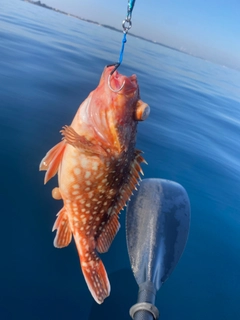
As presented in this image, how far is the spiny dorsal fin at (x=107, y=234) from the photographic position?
302 cm

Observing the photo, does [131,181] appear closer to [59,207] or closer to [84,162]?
[84,162]

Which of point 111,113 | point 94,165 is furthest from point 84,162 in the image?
point 111,113

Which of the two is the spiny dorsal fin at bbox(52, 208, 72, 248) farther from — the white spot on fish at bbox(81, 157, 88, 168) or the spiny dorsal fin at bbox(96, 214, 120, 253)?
the white spot on fish at bbox(81, 157, 88, 168)

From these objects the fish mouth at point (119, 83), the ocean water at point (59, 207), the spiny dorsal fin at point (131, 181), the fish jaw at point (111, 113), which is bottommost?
the ocean water at point (59, 207)

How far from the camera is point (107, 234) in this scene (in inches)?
120

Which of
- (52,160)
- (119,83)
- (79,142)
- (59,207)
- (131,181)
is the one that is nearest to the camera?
(79,142)

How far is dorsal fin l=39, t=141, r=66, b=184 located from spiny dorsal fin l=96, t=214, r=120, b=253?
2.63ft

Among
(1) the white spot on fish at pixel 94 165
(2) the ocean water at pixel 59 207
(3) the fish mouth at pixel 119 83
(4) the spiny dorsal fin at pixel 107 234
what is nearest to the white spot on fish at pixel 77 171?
(1) the white spot on fish at pixel 94 165

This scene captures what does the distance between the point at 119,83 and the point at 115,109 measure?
24 centimetres

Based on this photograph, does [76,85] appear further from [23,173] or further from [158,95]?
[23,173]

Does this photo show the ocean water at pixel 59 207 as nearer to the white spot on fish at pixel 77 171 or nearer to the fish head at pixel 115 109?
the white spot on fish at pixel 77 171

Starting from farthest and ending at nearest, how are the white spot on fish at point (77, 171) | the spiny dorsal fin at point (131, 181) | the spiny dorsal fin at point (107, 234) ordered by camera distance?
the spiny dorsal fin at point (107, 234) < the spiny dorsal fin at point (131, 181) < the white spot on fish at point (77, 171)

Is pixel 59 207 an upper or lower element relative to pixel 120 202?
lower

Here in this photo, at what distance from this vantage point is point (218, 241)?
475 cm
